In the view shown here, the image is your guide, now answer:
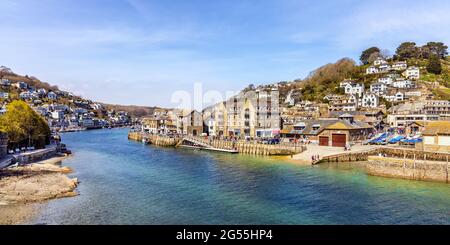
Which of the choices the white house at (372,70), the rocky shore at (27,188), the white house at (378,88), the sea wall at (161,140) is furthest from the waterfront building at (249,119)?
the white house at (372,70)

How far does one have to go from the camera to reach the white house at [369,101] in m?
78.7

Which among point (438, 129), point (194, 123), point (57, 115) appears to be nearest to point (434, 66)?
point (194, 123)

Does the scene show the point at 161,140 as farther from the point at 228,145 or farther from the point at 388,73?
the point at 388,73

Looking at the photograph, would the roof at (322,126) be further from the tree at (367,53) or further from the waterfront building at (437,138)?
the tree at (367,53)

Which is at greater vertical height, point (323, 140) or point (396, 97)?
point (396, 97)

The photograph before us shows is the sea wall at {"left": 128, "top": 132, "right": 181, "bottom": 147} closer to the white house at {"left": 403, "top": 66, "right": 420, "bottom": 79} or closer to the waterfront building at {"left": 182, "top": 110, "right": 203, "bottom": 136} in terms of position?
the waterfront building at {"left": 182, "top": 110, "right": 203, "bottom": 136}

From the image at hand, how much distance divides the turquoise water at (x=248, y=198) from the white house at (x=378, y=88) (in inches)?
2216

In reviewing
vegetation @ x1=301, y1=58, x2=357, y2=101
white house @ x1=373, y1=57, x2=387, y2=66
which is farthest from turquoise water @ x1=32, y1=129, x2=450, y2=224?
white house @ x1=373, y1=57, x2=387, y2=66

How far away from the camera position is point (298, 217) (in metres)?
18.7

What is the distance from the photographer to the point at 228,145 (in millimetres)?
52812

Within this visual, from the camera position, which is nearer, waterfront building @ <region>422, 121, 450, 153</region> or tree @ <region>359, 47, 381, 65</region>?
waterfront building @ <region>422, 121, 450, 153</region>

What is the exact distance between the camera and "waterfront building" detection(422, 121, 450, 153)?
3127 cm

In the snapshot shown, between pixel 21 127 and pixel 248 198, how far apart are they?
35440 mm

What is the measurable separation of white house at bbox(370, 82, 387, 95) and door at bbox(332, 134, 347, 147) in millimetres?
43788
